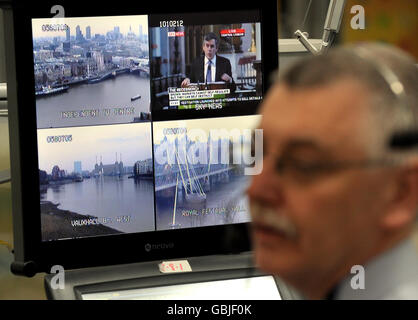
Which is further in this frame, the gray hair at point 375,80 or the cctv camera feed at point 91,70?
the cctv camera feed at point 91,70

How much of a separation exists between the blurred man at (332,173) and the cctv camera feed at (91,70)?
0.77 meters

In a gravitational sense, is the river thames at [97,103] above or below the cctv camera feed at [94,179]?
above

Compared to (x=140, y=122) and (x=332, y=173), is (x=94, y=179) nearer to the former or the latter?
(x=140, y=122)

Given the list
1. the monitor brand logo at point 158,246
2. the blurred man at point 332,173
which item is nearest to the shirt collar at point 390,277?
the blurred man at point 332,173

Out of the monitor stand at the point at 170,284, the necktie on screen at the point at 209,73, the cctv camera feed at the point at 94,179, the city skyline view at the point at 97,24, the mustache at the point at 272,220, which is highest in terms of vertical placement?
the city skyline view at the point at 97,24

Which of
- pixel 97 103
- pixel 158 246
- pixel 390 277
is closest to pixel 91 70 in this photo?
pixel 97 103

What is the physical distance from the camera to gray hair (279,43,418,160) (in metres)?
0.41

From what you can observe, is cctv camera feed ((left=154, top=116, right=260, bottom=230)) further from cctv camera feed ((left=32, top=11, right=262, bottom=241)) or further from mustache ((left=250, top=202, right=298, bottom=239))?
mustache ((left=250, top=202, right=298, bottom=239))

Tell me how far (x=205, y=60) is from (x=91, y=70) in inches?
7.7

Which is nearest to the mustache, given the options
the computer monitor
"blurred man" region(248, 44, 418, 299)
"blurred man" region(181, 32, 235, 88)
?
"blurred man" region(248, 44, 418, 299)

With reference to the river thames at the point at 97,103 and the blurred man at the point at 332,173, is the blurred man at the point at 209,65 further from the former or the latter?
the blurred man at the point at 332,173

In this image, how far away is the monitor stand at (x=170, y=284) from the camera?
44.6 inches

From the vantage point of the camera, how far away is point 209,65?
122 centimetres

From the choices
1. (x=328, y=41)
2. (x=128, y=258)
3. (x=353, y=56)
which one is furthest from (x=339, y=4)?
(x=353, y=56)
